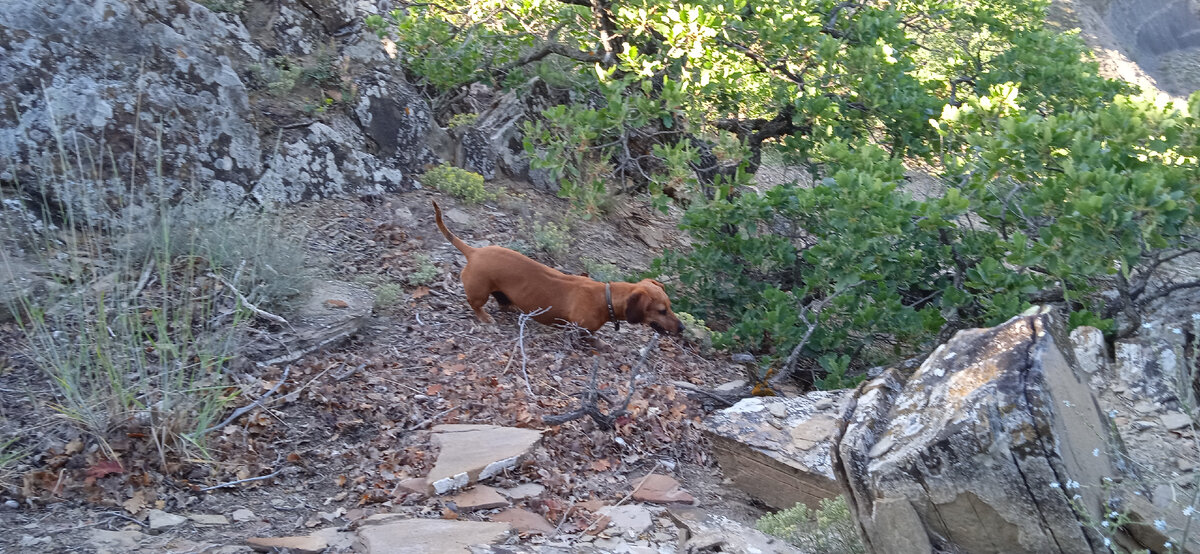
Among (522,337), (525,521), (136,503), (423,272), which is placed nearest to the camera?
(136,503)

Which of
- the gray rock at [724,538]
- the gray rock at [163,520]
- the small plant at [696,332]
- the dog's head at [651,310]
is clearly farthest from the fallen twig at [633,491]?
the small plant at [696,332]

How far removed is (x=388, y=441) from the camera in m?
4.46

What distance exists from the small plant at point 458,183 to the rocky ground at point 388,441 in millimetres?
939

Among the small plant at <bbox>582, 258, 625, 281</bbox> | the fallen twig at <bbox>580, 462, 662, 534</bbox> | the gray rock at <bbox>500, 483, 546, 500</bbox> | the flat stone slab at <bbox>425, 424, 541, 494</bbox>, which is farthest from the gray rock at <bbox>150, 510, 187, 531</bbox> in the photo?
the small plant at <bbox>582, 258, 625, 281</bbox>

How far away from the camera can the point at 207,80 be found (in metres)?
6.79

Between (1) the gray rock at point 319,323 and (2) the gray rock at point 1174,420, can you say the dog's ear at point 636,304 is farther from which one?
(2) the gray rock at point 1174,420

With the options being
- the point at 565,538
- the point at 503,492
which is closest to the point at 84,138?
the point at 503,492

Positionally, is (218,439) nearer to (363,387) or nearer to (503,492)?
(363,387)

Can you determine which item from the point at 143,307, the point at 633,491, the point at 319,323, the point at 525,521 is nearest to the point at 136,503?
the point at 143,307

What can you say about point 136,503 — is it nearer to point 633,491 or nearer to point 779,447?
point 633,491

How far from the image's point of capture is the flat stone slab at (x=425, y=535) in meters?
3.38

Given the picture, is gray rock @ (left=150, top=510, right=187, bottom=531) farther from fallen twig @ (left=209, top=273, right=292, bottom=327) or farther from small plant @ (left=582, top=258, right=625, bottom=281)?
small plant @ (left=582, top=258, right=625, bottom=281)

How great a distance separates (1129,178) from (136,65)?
6738 millimetres

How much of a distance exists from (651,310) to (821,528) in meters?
2.46
